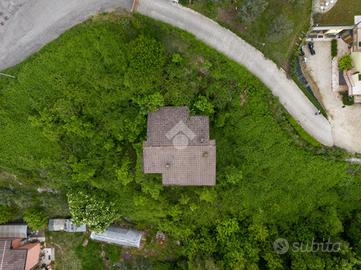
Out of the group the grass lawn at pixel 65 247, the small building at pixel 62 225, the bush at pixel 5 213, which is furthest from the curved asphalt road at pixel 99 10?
the grass lawn at pixel 65 247

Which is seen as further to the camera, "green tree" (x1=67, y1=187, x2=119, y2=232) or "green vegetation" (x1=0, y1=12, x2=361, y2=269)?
"green tree" (x1=67, y1=187, x2=119, y2=232)

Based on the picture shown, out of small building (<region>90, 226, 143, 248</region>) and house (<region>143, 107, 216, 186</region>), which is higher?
house (<region>143, 107, 216, 186</region>)

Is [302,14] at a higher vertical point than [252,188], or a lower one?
higher

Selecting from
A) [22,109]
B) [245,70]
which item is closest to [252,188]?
[245,70]

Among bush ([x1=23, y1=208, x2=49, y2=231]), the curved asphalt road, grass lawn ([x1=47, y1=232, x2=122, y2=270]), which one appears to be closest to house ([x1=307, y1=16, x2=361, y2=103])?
the curved asphalt road

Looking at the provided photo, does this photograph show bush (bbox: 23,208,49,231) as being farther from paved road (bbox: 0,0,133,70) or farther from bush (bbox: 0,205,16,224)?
paved road (bbox: 0,0,133,70)

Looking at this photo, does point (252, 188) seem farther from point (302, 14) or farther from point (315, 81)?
point (302, 14)
